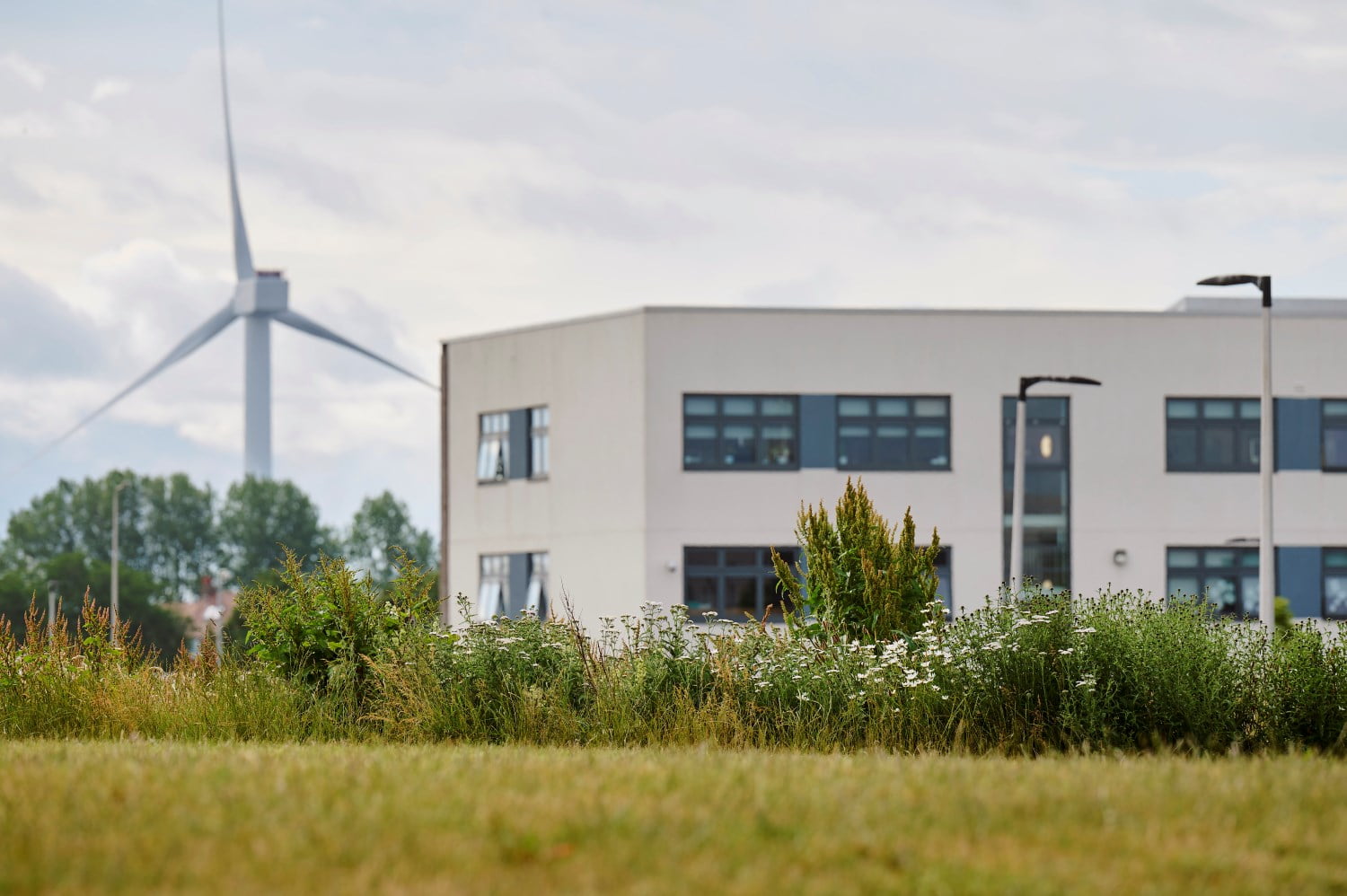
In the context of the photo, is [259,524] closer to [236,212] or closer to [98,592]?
[98,592]

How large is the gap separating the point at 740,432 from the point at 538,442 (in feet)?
18.4

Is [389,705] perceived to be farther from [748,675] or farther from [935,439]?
[935,439]

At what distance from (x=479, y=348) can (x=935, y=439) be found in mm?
12443

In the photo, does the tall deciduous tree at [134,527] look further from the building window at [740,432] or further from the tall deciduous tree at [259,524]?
the building window at [740,432]

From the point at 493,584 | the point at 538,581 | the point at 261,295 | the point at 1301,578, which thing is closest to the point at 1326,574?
the point at 1301,578

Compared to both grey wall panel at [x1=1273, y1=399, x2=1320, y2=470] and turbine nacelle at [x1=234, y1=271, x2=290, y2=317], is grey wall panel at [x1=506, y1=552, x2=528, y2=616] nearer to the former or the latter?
grey wall panel at [x1=1273, y1=399, x2=1320, y2=470]

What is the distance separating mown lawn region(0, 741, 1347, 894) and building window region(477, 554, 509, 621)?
35786 mm

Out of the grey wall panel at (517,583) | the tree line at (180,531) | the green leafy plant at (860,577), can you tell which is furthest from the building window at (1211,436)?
the tree line at (180,531)

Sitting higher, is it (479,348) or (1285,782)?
(479,348)

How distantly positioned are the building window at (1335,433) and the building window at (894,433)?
385 inches

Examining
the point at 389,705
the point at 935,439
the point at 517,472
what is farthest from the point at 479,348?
the point at 389,705

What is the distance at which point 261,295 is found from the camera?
7819 centimetres

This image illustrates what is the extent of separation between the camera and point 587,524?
140 feet

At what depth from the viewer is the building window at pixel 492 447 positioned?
1770 inches
